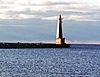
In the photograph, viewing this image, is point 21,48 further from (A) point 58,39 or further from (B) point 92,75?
(B) point 92,75

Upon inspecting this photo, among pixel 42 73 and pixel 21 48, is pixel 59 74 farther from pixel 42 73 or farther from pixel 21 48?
pixel 21 48

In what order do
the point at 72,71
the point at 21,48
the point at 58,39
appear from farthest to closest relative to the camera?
the point at 21,48, the point at 58,39, the point at 72,71

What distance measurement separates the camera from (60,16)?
122750 millimetres

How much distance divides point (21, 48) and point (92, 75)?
8813 cm

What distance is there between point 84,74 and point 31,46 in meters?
89.4

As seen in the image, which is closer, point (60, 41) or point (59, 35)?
point (59, 35)

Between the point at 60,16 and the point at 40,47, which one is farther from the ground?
the point at 60,16

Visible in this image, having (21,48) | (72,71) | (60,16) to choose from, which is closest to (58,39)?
(60,16)

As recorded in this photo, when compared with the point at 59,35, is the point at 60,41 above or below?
below

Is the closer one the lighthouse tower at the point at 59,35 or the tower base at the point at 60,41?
the lighthouse tower at the point at 59,35

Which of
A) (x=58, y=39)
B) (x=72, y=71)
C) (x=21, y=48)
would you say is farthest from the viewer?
(x=21, y=48)

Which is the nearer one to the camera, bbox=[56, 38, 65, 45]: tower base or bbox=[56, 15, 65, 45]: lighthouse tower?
bbox=[56, 15, 65, 45]: lighthouse tower

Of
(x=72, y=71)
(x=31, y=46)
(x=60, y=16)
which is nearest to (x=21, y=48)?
(x=31, y=46)

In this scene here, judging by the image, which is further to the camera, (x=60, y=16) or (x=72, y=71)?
(x=60, y=16)
